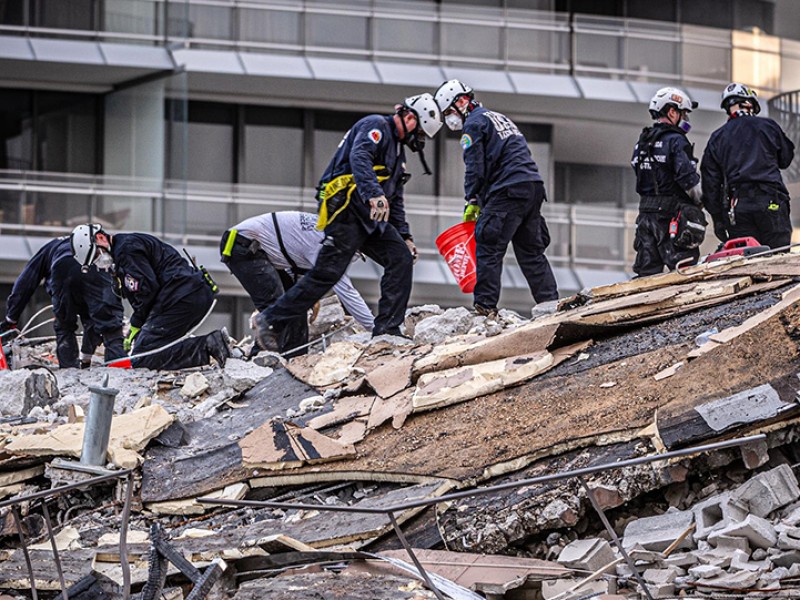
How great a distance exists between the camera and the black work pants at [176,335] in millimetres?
10570

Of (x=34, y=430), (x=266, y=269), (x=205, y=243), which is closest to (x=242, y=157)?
(x=205, y=243)

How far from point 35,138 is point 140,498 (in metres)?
14.3

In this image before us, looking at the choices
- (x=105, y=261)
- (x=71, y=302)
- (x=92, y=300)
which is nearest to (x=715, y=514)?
(x=105, y=261)

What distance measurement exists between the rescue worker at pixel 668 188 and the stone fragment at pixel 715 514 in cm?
465

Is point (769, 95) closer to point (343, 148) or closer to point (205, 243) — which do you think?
point (205, 243)

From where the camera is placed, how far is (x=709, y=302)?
7.78 metres

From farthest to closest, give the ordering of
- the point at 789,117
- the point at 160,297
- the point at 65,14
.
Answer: the point at 65,14, the point at 789,117, the point at 160,297

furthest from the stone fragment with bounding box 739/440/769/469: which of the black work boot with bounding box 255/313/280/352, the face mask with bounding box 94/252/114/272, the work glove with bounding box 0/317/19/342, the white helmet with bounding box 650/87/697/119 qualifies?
the work glove with bounding box 0/317/19/342

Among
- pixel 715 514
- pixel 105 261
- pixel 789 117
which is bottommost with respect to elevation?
pixel 715 514

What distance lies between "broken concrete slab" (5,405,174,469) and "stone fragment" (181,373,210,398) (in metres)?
1.32

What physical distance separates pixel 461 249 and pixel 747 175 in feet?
6.54

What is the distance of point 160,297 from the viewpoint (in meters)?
10.9

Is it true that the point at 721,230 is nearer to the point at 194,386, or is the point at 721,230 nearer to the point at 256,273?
the point at 256,273

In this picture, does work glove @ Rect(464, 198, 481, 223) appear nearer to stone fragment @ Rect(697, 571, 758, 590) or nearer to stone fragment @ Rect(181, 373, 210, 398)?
stone fragment @ Rect(181, 373, 210, 398)
